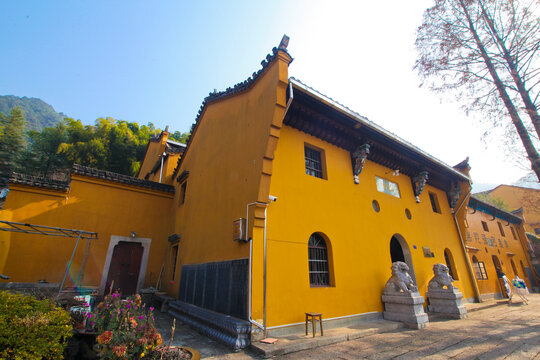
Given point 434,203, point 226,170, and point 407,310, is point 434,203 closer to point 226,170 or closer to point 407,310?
point 407,310

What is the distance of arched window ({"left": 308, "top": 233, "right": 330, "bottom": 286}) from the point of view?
6371mm

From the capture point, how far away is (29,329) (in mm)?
2785

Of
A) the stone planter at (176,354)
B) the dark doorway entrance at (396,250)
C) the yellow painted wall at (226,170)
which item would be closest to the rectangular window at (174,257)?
the yellow painted wall at (226,170)

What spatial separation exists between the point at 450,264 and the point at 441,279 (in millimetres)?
3433

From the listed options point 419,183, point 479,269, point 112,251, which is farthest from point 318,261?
point 479,269

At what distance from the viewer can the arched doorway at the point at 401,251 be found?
9.11 meters

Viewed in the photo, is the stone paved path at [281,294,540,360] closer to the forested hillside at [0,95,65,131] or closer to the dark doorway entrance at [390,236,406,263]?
the dark doorway entrance at [390,236,406,263]

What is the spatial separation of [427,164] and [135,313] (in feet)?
39.5

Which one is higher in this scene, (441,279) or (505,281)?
(441,279)

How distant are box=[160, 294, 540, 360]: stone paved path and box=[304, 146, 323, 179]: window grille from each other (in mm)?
4468

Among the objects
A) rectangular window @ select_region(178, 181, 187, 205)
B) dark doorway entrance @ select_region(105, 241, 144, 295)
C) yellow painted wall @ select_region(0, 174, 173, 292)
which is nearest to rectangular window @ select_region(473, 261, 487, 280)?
rectangular window @ select_region(178, 181, 187, 205)

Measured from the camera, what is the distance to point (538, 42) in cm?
686

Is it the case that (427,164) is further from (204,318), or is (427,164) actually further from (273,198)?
(204,318)

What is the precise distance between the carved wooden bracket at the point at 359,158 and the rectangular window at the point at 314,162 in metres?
1.44
